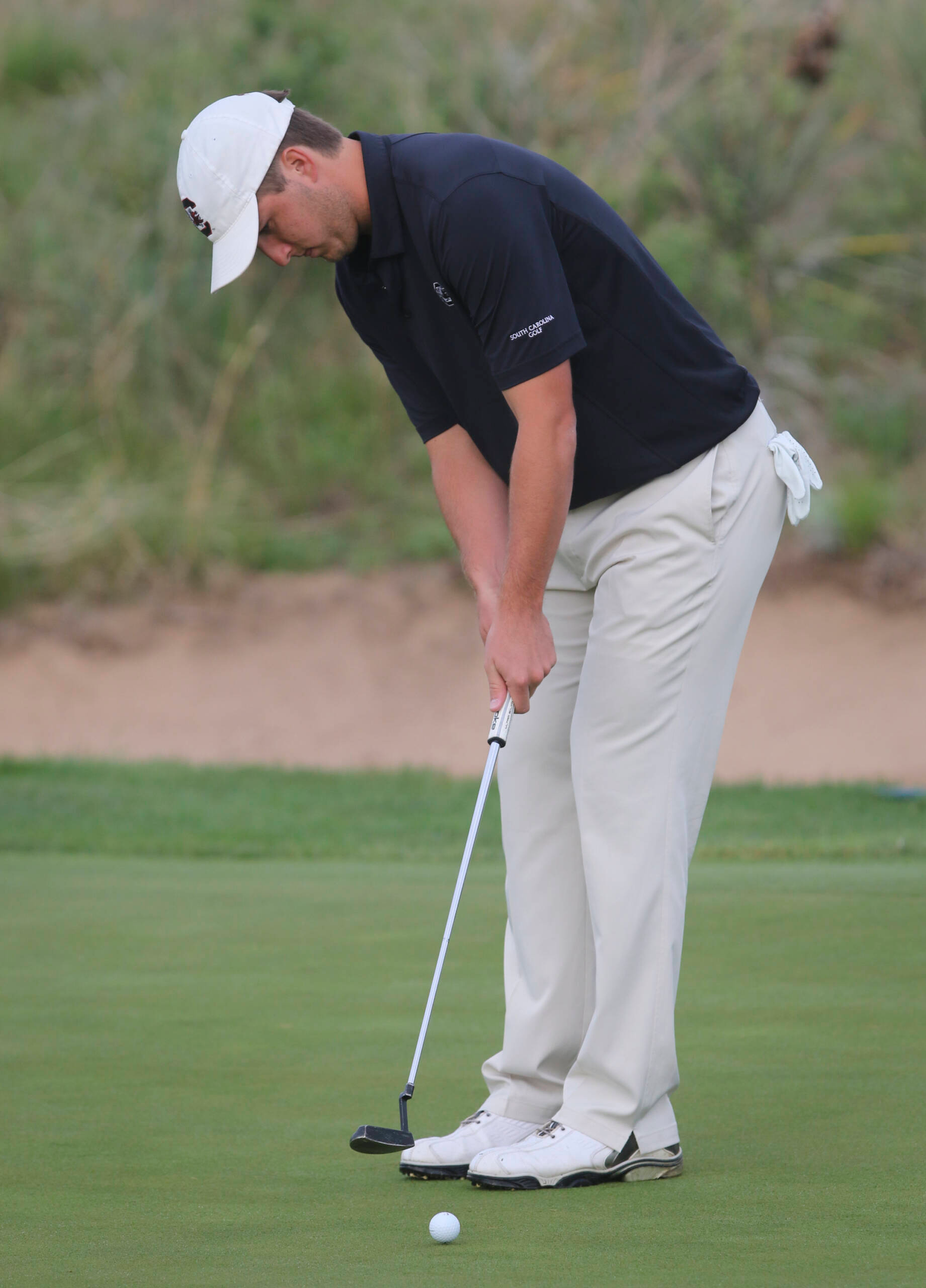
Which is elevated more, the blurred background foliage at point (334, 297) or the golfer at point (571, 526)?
the blurred background foliage at point (334, 297)

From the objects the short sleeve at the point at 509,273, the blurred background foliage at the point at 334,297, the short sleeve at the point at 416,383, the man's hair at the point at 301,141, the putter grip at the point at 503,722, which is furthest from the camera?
the blurred background foliage at the point at 334,297

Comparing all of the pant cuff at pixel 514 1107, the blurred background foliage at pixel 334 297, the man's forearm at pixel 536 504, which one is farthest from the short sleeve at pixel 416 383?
the blurred background foliage at pixel 334 297

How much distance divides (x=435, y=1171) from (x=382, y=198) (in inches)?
57.0

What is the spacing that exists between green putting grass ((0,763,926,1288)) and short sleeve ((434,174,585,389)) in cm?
119

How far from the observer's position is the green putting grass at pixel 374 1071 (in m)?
2.23

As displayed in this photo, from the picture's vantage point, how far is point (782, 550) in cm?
1170

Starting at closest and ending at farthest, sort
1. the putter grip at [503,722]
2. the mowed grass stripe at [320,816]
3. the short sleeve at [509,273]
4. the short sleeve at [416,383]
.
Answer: the short sleeve at [509,273] → the putter grip at [503,722] → the short sleeve at [416,383] → the mowed grass stripe at [320,816]

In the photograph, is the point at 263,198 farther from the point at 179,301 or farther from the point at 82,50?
the point at 82,50

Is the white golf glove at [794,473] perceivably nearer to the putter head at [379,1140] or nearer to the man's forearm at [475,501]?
the man's forearm at [475,501]

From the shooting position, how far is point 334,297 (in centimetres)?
1255

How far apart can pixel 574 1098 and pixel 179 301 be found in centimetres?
1030

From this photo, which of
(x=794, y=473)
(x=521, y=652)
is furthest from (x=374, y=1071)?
(x=794, y=473)

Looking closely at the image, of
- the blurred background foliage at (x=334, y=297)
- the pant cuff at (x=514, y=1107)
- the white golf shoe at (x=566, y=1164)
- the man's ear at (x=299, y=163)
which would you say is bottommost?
the white golf shoe at (x=566, y=1164)

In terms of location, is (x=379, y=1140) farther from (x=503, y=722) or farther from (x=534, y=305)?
(x=534, y=305)
